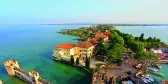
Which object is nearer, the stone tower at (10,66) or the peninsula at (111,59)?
the peninsula at (111,59)

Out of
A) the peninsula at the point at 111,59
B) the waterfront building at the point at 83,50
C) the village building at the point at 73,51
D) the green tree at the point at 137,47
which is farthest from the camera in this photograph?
the green tree at the point at 137,47

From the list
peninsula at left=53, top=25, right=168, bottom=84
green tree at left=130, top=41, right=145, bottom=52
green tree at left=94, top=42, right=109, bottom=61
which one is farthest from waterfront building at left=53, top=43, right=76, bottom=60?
green tree at left=130, top=41, right=145, bottom=52

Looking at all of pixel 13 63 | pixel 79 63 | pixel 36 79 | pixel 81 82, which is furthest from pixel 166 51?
pixel 13 63

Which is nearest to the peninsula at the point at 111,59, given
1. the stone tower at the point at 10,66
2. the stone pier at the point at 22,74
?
the stone pier at the point at 22,74

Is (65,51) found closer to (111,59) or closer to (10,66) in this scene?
(111,59)

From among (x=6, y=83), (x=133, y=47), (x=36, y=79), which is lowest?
(x=6, y=83)

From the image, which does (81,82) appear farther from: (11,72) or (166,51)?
(166,51)

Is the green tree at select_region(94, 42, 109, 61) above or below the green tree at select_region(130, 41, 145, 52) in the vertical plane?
below

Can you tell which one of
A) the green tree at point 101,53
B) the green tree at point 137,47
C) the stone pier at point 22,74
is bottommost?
the stone pier at point 22,74

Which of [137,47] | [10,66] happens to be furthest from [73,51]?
[137,47]

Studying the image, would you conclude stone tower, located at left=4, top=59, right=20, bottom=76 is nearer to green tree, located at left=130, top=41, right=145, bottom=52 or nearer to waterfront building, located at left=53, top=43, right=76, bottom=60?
waterfront building, located at left=53, top=43, right=76, bottom=60

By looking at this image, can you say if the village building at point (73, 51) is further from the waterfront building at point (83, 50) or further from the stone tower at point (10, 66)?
the stone tower at point (10, 66)
